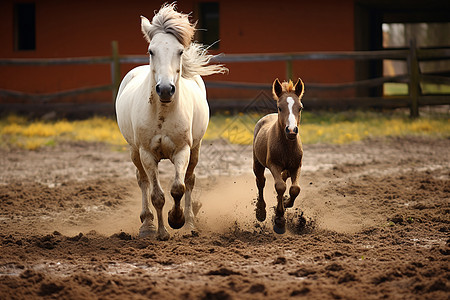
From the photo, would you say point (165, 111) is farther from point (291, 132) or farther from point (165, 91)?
point (291, 132)

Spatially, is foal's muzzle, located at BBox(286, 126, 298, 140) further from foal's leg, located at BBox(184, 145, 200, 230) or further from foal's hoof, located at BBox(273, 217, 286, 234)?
foal's leg, located at BBox(184, 145, 200, 230)

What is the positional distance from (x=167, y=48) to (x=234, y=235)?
82.9 inches

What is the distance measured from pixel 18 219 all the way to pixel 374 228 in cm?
422

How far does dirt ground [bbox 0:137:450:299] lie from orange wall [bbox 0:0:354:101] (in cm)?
689

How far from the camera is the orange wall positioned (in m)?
17.3

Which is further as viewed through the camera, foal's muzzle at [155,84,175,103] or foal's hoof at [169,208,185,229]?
foal's hoof at [169,208,185,229]

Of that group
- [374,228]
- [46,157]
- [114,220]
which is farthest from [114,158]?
[374,228]

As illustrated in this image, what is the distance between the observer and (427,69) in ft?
120

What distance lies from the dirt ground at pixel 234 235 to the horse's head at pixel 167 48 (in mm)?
1569

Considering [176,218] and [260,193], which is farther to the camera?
[260,193]

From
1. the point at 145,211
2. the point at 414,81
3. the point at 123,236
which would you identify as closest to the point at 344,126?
the point at 414,81

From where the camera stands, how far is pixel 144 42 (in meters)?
18.0

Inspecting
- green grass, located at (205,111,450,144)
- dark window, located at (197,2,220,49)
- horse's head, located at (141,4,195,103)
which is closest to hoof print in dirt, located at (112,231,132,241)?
horse's head, located at (141,4,195,103)

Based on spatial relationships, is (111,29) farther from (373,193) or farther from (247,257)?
(247,257)
